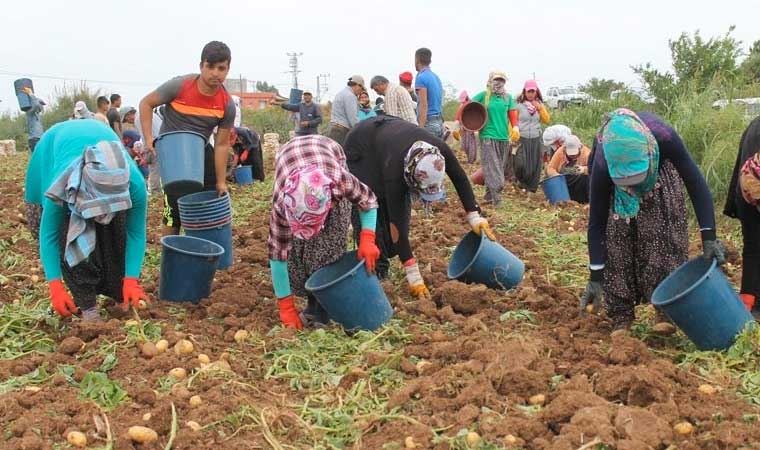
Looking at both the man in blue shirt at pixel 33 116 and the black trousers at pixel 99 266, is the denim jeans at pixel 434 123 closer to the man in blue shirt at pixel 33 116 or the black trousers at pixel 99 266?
the black trousers at pixel 99 266

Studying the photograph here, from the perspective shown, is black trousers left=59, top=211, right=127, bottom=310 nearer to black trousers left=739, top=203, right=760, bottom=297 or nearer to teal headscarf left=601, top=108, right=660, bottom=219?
teal headscarf left=601, top=108, right=660, bottom=219

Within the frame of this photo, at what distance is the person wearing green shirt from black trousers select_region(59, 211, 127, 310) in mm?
4536

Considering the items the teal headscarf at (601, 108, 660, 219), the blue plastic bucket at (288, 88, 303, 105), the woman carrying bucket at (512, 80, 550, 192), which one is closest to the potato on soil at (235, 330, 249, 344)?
the teal headscarf at (601, 108, 660, 219)

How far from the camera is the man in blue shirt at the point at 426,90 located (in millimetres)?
7848

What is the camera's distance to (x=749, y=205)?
3.52 m

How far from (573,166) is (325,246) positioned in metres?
4.27

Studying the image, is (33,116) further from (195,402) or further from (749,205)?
(749,205)

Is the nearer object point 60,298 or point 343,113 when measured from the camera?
point 60,298

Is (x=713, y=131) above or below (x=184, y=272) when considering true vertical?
above

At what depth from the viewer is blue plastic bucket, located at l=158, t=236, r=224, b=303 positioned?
4.00m

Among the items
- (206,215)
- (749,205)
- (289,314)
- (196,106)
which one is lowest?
(289,314)

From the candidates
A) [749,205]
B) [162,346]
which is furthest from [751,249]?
[162,346]

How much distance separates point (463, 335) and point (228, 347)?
1072 millimetres

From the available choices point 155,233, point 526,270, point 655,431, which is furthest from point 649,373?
point 155,233
